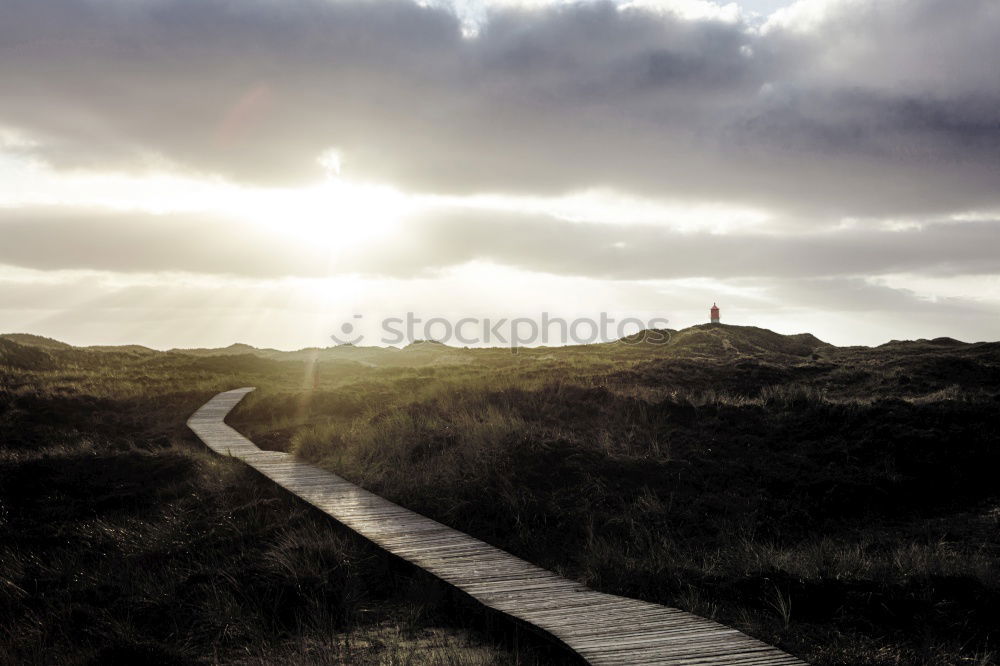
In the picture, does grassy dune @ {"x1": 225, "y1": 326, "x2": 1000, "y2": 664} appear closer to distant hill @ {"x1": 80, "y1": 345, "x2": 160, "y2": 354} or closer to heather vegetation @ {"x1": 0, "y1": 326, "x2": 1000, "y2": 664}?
heather vegetation @ {"x1": 0, "y1": 326, "x2": 1000, "y2": 664}

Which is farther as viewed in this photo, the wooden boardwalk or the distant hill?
the distant hill

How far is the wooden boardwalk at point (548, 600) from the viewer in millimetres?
6012

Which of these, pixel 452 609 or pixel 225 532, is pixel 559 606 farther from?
pixel 225 532

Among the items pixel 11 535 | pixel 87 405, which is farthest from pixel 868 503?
pixel 87 405

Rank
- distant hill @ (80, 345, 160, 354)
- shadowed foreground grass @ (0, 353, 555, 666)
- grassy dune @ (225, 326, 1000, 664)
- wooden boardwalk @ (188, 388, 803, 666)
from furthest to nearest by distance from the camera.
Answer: distant hill @ (80, 345, 160, 354), grassy dune @ (225, 326, 1000, 664), shadowed foreground grass @ (0, 353, 555, 666), wooden boardwalk @ (188, 388, 803, 666)

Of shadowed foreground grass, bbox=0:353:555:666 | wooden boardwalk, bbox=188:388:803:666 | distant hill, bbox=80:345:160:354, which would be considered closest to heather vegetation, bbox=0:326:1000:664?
shadowed foreground grass, bbox=0:353:555:666

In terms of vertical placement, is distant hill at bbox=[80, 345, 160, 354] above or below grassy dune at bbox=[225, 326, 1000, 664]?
above

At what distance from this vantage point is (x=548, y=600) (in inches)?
292

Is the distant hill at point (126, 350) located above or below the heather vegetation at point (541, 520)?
above

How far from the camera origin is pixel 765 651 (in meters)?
6.06

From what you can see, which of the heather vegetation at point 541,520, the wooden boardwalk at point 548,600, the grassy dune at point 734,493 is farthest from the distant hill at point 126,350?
the wooden boardwalk at point 548,600

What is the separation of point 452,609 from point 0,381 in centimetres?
2746

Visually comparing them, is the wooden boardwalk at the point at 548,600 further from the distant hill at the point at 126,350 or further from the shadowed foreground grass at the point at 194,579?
the distant hill at the point at 126,350

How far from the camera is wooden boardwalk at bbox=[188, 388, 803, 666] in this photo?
19.7 ft
